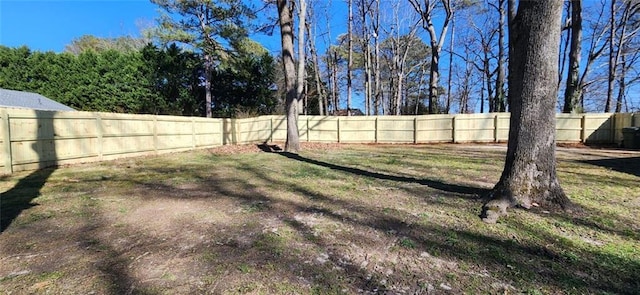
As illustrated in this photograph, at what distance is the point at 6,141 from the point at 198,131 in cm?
554

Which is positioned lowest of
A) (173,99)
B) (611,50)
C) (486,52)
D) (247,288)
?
(247,288)

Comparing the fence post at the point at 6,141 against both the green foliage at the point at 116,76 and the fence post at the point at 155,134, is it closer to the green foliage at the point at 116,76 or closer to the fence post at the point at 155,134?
the fence post at the point at 155,134

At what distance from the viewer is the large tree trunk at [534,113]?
3.15 metres

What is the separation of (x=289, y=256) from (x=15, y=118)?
6.74 m

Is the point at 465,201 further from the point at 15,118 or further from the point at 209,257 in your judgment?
the point at 15,118

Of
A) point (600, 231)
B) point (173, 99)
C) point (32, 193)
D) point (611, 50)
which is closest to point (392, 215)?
point (600, 231)

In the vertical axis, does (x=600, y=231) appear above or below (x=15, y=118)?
below

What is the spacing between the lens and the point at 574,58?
1263 cm

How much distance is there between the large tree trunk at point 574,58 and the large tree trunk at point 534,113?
12440mm

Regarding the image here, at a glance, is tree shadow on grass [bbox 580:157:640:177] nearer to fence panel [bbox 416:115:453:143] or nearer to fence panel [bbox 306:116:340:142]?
fence panel [bbox 416:115:453:143]

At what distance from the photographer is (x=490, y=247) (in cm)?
239

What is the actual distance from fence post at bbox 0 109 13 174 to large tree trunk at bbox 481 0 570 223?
314 inches

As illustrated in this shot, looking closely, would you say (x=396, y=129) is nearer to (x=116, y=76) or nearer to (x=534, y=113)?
(x=534, y=113)

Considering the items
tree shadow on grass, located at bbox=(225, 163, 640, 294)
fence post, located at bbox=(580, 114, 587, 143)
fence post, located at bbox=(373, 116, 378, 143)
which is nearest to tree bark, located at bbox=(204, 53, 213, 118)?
fence post, located at bbox=(373, 116, 378, 143)
